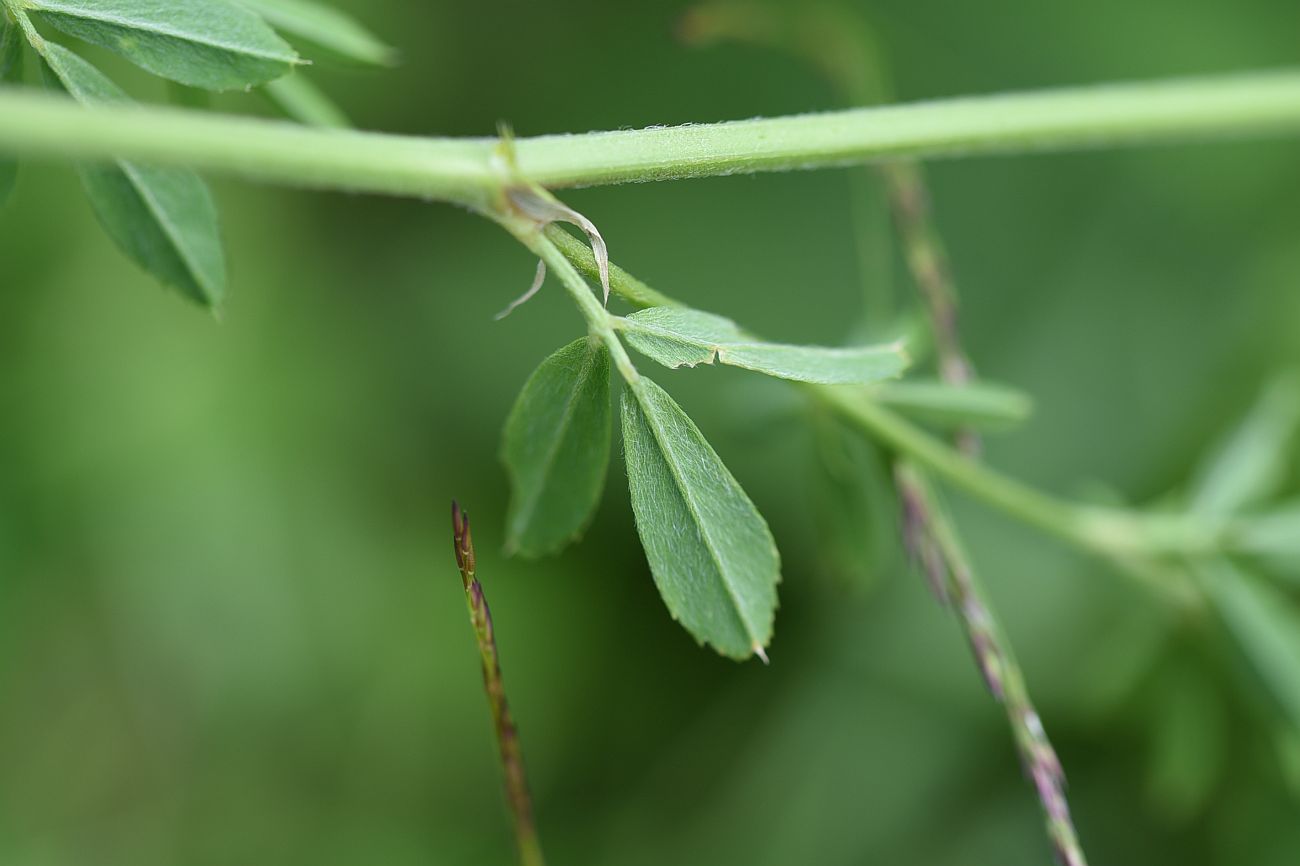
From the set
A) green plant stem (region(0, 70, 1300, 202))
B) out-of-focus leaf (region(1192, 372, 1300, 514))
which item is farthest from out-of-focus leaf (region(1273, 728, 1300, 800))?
green plant stem (region(0, 70, 1300, 202))

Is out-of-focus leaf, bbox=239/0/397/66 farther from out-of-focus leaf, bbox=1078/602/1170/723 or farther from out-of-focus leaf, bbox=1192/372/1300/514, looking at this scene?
out-of-focus leaf, bbox=1078/602/1170/723

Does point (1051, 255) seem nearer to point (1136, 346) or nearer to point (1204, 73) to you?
point (1136, 346)

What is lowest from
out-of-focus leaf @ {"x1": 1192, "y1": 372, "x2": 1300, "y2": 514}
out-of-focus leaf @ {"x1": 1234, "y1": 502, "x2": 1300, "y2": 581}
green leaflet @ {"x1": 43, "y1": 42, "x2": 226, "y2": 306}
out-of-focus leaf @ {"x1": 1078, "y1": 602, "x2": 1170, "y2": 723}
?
out-of-focus leaf @ {"x1": 1078, "y1": 602, "x2": 1170, "y2": 723}

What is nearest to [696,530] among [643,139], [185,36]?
[643,139]

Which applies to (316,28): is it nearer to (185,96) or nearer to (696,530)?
(185,96)

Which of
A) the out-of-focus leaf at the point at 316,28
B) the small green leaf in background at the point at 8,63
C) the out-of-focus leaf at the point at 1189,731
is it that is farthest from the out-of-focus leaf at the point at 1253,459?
the small green leaf in background at the point at 8,63

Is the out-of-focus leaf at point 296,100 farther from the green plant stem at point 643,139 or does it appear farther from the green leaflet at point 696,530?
the green leaflet at point 696,530
